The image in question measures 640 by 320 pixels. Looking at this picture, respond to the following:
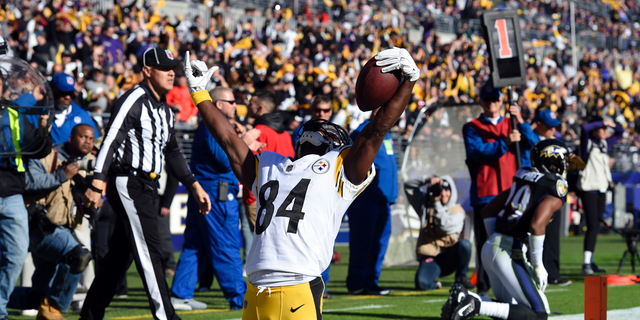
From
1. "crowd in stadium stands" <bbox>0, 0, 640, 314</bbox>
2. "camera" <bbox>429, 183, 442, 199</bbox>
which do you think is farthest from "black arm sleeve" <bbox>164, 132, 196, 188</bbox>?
"camera" <bbox>429, 183, 442, 199</bbox>

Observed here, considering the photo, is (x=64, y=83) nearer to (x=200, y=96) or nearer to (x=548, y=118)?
(x=200, y=96)

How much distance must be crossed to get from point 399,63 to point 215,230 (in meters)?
3.93

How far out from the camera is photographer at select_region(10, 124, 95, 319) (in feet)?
19.7

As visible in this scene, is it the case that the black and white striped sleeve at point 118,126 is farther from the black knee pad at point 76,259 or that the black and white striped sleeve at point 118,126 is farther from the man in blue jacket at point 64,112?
Answer: the man in blue jacket at point 64,112

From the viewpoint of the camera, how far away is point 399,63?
3.33m

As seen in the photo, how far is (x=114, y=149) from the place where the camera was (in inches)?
208

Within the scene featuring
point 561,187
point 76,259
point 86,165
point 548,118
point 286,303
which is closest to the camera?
point 286,303

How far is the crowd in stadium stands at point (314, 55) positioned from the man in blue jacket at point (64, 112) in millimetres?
252

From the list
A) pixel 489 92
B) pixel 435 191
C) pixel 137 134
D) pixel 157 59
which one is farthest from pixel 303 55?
pixel 137 134

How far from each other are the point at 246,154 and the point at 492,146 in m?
4.61

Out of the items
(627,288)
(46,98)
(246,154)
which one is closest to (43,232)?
(46,98)

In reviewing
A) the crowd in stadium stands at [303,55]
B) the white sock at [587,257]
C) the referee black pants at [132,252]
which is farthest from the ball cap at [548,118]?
the referee black pants at [132,252]

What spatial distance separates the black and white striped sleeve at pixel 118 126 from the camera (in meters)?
5.21

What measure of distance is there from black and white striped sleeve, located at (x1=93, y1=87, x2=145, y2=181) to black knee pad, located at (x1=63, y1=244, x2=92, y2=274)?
1096mm
